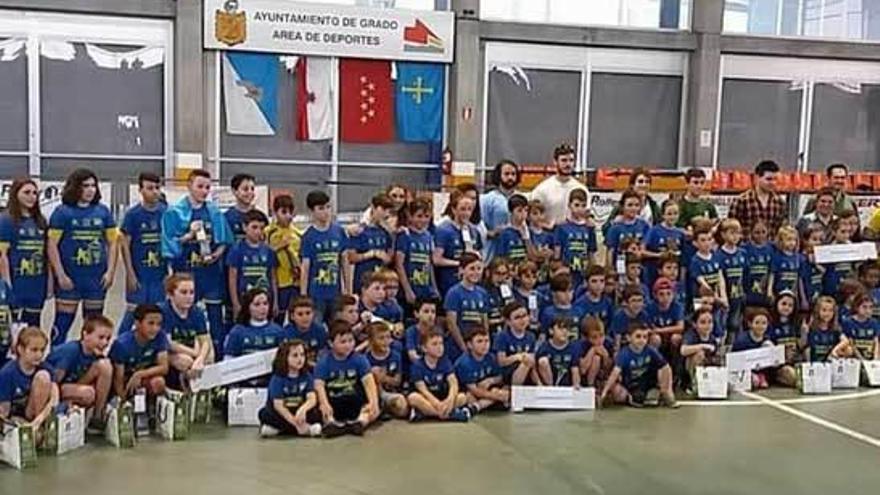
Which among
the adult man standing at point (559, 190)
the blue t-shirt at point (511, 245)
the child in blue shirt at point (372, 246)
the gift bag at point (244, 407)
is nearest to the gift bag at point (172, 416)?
the gift bag at point (244, 407)

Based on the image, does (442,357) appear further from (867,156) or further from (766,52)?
(867,156)

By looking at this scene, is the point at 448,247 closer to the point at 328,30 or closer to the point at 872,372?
the point at 872,372

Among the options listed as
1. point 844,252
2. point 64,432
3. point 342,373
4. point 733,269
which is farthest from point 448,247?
point 844,252

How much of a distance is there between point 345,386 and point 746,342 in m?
3.27

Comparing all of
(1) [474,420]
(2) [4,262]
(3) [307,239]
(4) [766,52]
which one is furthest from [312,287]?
(4) [766,52]

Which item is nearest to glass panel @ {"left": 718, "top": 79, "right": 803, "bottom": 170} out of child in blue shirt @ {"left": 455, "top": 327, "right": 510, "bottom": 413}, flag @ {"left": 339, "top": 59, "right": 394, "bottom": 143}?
flag @ {"left": 339, "top": 59, "right": 394, "bottom": 143}

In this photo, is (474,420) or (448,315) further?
(448,315)

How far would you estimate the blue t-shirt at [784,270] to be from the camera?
7891 mm

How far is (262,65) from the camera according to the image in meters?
14.4

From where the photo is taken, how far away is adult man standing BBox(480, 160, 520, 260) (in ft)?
25.0

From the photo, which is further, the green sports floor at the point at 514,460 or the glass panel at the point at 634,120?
the glass panel at the point at 634,120

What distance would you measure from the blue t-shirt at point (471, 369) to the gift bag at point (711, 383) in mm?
1619

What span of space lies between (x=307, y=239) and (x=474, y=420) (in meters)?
1.67

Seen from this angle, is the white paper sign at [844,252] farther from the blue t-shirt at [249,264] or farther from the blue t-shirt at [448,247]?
the blue t-shirt at [249,264]
